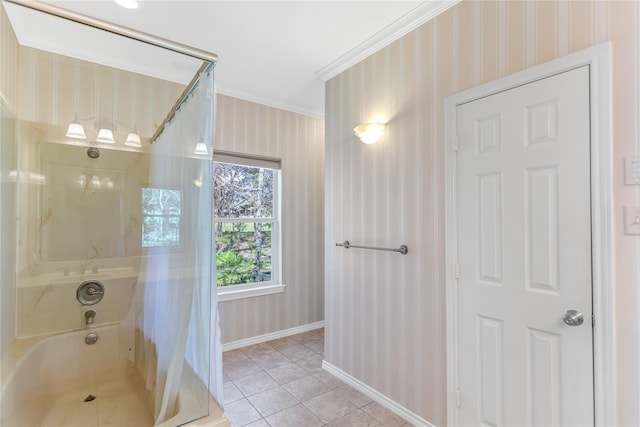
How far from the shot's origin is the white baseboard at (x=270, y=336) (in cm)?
307

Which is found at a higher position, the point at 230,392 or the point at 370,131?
the point at 370,131

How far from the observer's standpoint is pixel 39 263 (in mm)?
2102

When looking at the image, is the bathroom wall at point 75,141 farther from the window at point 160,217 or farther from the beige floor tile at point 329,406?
the beige floor tile at point 329,406

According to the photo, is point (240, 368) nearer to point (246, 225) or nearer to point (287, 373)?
point (287, 373)

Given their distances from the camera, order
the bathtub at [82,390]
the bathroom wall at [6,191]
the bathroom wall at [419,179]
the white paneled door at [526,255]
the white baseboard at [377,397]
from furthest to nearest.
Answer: the white baseboard at [377,397]
the bathroom wall at [6,191]
the bathtub at [82,390]
the white paneled door at [526,255]
the bathroom wall at [419,179]

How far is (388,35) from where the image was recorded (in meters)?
2.11

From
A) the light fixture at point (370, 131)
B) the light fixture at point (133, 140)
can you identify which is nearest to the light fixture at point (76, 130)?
the light fixture at point (133, 140)

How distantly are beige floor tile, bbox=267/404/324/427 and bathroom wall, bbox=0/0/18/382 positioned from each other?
1499 millimetres

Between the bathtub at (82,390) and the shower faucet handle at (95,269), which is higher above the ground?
the shower faucet handle at (95,269)

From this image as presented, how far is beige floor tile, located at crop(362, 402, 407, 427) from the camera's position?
1.94 metres

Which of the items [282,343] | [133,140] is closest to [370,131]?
[133,140]

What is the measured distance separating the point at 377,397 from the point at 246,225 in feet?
6.79

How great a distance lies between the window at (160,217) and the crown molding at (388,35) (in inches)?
65.9

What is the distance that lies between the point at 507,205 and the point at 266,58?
7.01 ft
